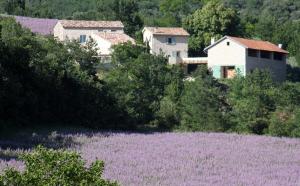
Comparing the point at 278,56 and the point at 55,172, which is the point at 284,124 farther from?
the point at 55,172

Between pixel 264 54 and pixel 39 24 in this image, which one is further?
pixel 39 24

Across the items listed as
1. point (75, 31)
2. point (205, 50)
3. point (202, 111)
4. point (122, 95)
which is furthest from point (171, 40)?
point (202, 111)

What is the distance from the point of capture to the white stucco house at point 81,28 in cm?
7056

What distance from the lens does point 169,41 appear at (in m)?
69.4

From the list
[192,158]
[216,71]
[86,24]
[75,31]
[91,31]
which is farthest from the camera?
[86,24]

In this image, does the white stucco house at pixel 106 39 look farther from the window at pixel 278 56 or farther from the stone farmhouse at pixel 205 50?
the window at pixel 278 56

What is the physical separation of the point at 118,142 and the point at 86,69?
38.7ft

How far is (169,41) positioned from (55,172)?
63541 mm

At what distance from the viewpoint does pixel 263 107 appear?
38531mm

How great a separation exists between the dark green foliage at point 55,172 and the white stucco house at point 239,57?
53.5 m

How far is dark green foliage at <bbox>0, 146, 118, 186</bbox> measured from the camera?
6.16 meters

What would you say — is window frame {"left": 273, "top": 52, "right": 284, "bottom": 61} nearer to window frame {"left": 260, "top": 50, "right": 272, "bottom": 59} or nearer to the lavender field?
window frame {"left": 260, "top": 50, "right": 272, "bottom": 59}

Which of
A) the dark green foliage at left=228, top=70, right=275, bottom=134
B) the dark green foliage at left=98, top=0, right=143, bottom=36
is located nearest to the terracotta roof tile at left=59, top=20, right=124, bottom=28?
the dark green foliage at left=98, top=0, right=143, bottom=36

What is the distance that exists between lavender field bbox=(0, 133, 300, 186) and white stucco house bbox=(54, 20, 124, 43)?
38769 mm
